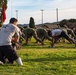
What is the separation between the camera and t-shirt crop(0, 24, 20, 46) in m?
12.6

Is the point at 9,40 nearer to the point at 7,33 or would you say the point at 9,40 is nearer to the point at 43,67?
the point at 7,33

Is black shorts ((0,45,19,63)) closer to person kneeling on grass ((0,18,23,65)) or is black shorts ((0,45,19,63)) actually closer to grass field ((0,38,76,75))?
person kneeling on grass ((0,18,23,65))

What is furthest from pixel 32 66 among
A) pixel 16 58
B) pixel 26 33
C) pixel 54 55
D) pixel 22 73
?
pixel 26 33

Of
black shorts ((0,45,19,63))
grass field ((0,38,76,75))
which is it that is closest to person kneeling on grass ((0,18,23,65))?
black shorts ((0,45,19,63))

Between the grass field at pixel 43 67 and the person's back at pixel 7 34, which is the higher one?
the person's back at pixel 7 34

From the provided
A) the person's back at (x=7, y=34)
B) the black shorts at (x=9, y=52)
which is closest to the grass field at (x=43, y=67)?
the black shorts at (x=9, y=52)

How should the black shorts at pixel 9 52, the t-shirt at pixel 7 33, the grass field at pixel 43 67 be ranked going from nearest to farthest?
1. the grass field at pixel 43 67
2. the t-shirt at pixel 7 33
3. the black shorts at pixel 9 52

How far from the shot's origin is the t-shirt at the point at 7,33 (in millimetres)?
12617

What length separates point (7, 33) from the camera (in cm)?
1270

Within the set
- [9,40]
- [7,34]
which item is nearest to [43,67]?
[9,40]

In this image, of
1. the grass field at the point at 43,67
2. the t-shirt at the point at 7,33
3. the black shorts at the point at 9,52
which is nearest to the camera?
the grass field at the point at 43,67

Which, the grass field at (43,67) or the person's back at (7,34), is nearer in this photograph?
the grass field at (43,67)

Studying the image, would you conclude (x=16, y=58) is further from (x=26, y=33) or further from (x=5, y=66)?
(x=26, y=33)

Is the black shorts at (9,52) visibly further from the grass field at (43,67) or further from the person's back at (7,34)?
the grass field at (43,67)
